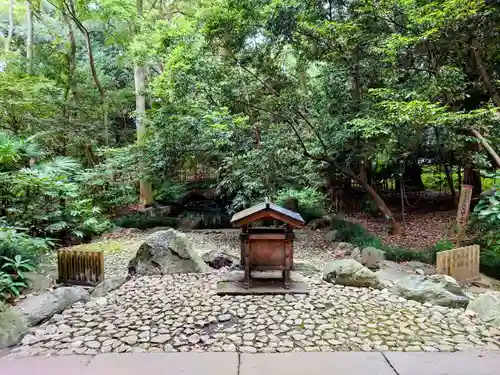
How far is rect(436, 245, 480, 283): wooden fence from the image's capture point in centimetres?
436

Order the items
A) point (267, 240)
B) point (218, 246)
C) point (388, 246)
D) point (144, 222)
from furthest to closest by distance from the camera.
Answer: point (144, 222) < point (218, 246) < point (388, 246) < point (267, 240)

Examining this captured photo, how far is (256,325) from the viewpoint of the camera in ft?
9.80

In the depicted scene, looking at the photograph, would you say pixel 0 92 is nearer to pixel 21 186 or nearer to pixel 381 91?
pixel 21 186

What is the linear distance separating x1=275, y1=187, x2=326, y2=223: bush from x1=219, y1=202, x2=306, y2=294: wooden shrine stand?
3.34m

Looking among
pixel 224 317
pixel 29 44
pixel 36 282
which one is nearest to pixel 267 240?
pixel 224 317

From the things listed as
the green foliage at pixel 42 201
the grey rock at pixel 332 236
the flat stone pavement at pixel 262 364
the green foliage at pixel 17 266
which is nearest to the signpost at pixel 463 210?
the grey rock at pixel 332 236

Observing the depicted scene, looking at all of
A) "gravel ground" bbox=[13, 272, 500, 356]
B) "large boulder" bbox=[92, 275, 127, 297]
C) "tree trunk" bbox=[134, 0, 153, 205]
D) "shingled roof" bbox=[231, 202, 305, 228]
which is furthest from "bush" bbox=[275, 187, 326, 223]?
"tree trunk" bbox=[134, 0, 153, 205]

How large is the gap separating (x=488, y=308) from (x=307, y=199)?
481 centimetres

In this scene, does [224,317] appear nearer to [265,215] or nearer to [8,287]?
[265,215]

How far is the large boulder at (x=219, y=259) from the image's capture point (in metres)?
5.14

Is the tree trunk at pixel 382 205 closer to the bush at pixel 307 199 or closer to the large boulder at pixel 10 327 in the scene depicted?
the bush at pixel 307 199

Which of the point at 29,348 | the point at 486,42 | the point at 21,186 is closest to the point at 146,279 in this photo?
the point at 29,348

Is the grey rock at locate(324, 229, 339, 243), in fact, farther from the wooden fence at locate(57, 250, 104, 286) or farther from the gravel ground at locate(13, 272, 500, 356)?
the wooden fence at locate(57, 250, 104, 286)

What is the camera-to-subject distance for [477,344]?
2656 millimetres
